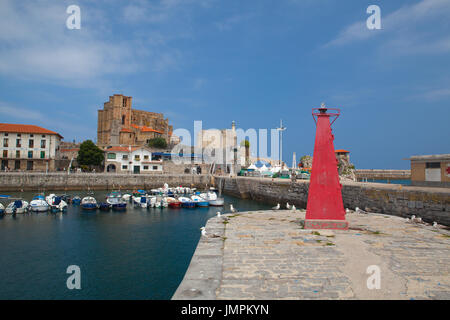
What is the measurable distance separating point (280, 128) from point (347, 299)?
48922 mm

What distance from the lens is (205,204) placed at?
108 feet

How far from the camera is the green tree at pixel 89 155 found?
62094 mm

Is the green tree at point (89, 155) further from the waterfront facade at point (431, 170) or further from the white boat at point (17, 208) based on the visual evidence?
the waterfront facade at point (431, 170)

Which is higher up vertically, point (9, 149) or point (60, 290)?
point (9, 149)

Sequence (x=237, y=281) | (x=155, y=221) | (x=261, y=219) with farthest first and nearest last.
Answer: (x=155, y=221) < (x=261, y=219) < (x=237, y=281)

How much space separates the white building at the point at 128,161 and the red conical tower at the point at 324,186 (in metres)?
57.0

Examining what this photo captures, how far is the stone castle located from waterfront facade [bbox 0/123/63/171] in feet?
73.4

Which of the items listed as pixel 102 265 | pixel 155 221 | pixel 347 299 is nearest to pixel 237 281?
pixel 347 299

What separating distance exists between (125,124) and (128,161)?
35871 mm

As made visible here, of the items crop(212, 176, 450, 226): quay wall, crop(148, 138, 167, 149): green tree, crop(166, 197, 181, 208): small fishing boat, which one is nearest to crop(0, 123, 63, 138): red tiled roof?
crop(148, 138, 167, 149): green tree

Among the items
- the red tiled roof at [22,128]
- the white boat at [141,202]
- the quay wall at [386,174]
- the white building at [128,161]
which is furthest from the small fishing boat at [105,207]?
the quay wall at [386,174]

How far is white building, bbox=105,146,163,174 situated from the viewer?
2510 inches
